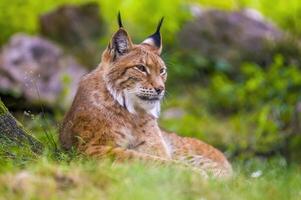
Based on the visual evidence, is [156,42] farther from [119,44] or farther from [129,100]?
[129,100]

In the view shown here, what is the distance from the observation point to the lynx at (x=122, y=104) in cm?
838

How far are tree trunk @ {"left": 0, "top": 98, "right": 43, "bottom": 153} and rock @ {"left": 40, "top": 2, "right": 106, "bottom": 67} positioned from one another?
9695 mm

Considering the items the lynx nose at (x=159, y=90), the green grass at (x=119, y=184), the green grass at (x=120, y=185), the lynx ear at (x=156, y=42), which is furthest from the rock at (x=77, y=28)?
the green grass at (x=120, y=185)

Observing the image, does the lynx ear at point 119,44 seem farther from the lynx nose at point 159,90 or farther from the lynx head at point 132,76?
the lynx nose at point 159,90

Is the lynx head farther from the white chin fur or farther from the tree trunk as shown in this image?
the tree trunk

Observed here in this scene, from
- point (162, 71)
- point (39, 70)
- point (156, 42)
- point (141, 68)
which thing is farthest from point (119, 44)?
point (39, 70)

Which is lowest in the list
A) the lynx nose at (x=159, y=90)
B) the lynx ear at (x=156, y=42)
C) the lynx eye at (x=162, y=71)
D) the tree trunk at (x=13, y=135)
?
the tree trunk at (x=13, y=135)

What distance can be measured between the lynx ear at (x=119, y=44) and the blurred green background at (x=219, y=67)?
5.08 m

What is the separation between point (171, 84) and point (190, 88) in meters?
0.43

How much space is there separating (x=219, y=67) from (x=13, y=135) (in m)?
10.4

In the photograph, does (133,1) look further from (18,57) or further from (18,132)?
(18,132)

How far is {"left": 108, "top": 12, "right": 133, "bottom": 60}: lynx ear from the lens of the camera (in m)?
8.61

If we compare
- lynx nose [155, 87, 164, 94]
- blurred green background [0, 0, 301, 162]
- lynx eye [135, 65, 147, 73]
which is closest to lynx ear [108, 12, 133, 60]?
lynx eye [135, 65, 147, 73]

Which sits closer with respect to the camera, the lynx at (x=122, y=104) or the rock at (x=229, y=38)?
the lynx at (x=122, y=104)
